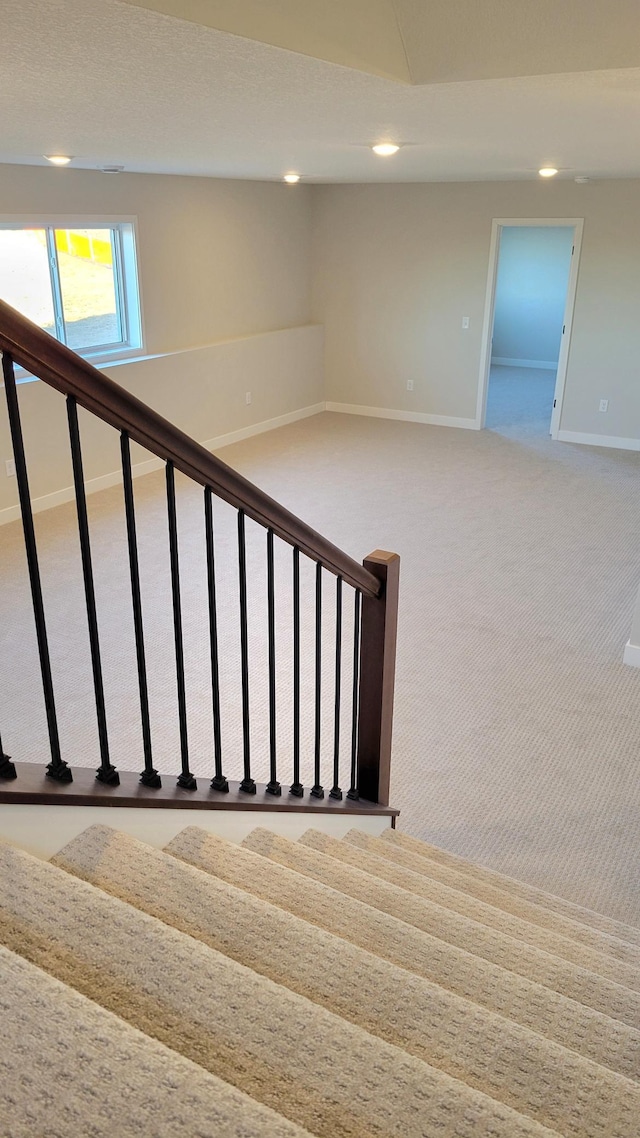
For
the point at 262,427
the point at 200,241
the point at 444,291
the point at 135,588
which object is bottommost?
the point at 262,427

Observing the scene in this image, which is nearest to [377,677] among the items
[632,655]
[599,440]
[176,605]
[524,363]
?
[176,605]

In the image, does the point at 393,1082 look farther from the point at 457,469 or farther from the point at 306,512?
the point at 457,469

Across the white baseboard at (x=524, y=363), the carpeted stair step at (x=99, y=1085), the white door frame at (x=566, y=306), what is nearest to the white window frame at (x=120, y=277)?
the white door frame at (x=566, y=306)

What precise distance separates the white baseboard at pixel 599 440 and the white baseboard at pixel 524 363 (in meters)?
4.01

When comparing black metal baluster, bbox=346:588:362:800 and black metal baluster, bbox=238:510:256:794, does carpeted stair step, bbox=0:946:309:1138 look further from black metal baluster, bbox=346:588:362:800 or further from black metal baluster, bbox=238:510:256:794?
black metal baluster, bbox=346:588:362:800

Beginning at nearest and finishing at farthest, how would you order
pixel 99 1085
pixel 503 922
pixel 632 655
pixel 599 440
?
1. pixel 99 1085
2. pixel 503 922
3. pixel 632 655
4. pixel 599 440

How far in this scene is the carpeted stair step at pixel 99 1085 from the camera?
3.00 ft

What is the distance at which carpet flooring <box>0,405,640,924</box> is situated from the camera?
294cm

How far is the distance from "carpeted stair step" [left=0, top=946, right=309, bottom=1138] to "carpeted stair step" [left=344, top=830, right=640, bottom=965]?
3.77ft

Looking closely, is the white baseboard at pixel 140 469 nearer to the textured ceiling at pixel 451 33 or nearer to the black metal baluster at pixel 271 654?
the black metal baluster at pixel 271 654

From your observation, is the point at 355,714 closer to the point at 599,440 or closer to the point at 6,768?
the point at 6,768

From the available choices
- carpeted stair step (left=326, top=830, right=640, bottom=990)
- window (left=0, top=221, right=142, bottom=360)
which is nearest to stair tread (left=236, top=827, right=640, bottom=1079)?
carpeted stair step (left=326, top=830, right=640, bottom=990)

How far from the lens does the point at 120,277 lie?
6.33 m

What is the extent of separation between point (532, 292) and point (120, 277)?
691 cm
